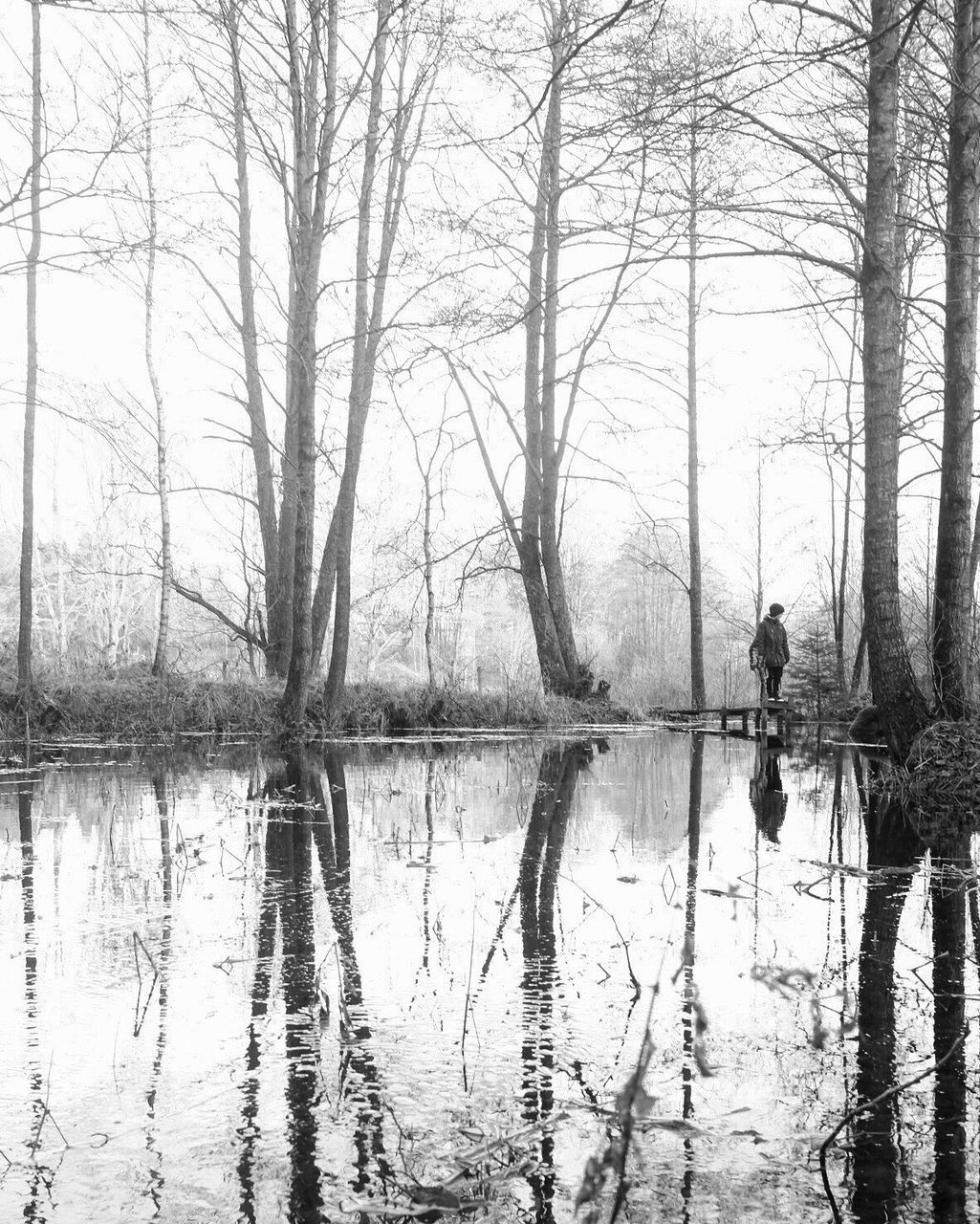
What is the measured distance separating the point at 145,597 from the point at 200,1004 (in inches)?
1521

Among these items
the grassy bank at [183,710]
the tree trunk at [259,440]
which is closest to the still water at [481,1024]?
the grassy bank at [183,710]

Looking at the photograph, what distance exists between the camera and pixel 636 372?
21.2 m

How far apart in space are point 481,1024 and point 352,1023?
0.41 meters

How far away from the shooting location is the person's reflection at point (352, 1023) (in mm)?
2602

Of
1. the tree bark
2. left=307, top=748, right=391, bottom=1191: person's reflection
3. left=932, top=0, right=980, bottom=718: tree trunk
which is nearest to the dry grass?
left=932, top=0, right=980, bottom=718: tree trunk

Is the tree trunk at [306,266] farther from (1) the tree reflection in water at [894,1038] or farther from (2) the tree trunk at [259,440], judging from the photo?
(1) the tree reflection in water at [894,1038]

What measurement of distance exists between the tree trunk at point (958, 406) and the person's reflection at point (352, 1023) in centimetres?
572

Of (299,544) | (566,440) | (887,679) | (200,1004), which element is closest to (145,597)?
(566,440)

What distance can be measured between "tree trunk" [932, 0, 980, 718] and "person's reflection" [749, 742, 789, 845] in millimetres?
1701

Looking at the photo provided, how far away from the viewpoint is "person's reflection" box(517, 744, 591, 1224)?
255 cm

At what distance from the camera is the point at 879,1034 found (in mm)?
3422

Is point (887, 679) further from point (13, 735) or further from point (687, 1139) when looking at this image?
point (13, 735)

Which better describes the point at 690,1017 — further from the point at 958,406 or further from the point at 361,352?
the point at 361,352

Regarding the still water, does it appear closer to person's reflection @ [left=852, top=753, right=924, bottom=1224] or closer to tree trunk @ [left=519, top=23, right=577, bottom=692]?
person's reflection @ [left=852, top=753, right=924, bottom=1224]
